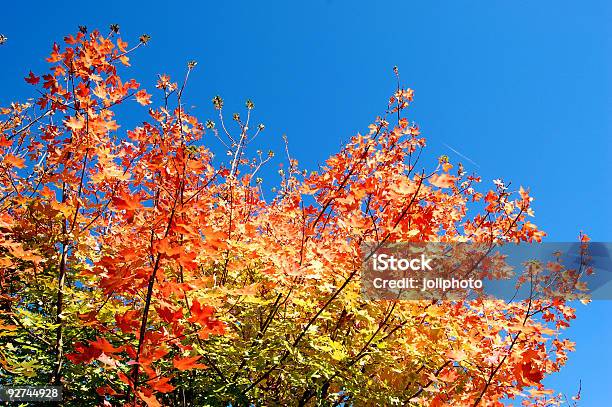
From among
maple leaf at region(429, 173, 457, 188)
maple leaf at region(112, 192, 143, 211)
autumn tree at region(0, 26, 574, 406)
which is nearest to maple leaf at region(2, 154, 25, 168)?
autumn tree at region(0, 26, 574, 406)

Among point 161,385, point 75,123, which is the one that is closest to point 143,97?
point 75,123

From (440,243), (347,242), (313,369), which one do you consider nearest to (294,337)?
(313,369)

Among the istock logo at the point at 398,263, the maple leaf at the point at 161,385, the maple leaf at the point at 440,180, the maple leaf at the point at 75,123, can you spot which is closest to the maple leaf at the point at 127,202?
the maple leaf at the point at 161,385

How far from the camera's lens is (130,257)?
2.58m

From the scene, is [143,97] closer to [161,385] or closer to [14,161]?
[14,161]

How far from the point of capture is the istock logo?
472 centimetres

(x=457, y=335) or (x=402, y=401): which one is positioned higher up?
(x=457, y=335)

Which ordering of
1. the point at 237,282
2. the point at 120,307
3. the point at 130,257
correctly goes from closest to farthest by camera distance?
the point at 130,257, the point at 120,307, the point at 237,282

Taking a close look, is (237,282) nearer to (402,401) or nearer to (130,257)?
(402,401)

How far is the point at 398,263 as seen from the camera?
192 inches

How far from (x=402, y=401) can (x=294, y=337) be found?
4.82 feet

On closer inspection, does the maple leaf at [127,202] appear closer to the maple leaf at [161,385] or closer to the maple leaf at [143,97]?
the maple leaf at [161,385]

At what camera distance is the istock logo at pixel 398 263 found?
472 cm

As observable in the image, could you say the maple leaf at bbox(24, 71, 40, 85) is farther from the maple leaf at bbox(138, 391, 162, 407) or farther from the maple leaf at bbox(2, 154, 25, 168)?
the maple leaf at bbox(138, 391, 162, 407)
